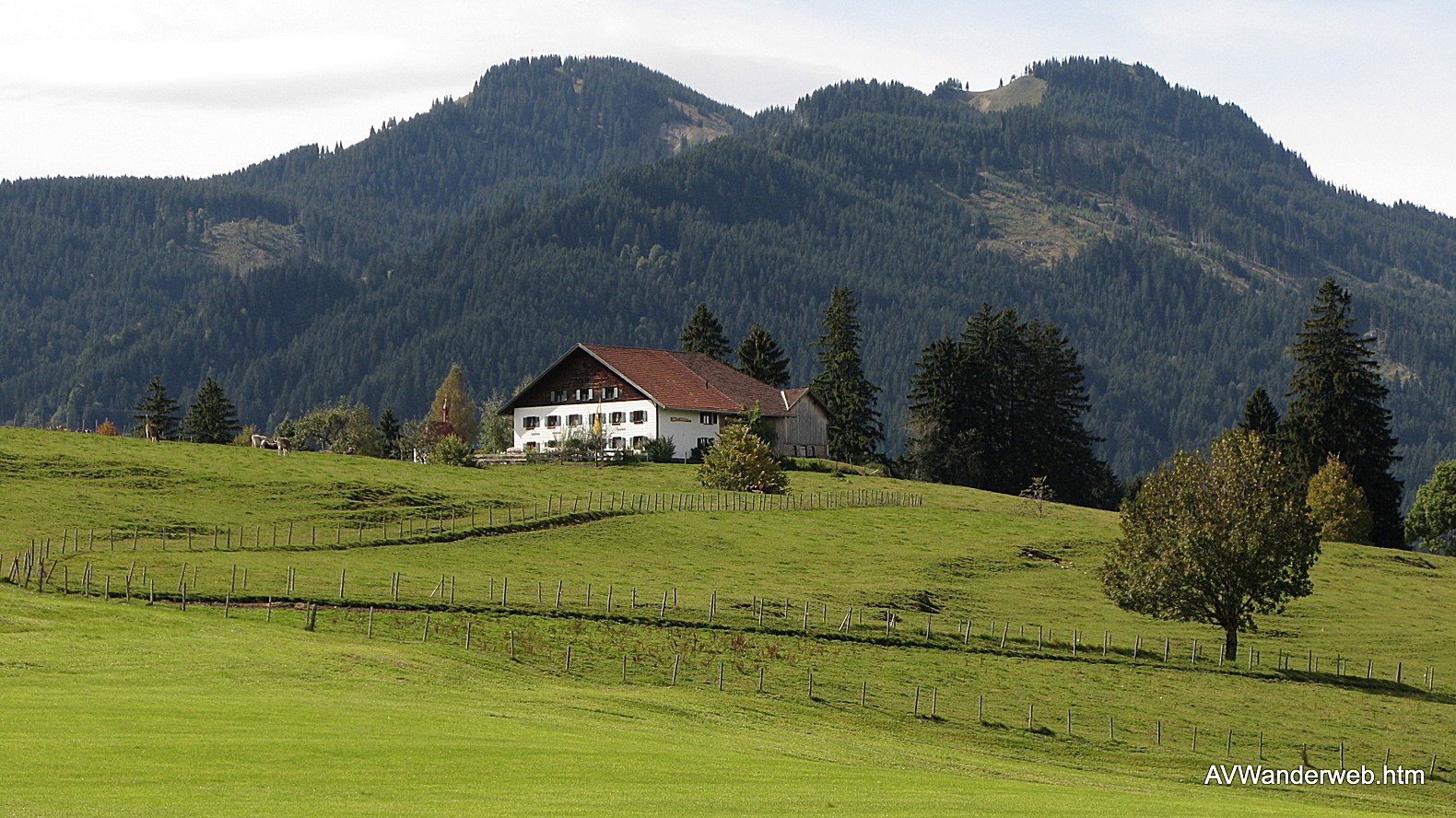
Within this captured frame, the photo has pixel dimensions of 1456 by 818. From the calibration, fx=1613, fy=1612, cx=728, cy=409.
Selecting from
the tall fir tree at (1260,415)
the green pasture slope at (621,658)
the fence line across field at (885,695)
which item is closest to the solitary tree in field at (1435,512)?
the tall fir tree at (1260,415)

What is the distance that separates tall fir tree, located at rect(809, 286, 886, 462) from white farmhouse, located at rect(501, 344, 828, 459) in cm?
198

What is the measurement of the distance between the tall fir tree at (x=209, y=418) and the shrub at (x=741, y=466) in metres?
57.9

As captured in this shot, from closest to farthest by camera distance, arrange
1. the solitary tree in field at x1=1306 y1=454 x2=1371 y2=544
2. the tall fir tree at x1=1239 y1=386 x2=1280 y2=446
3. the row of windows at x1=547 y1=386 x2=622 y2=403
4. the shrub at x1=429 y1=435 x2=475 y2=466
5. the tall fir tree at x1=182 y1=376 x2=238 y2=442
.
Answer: the solitary tree in field at x1=1306 y1=454 x2=1371 y2=544 → the shrub at x1=429 y1=435 x2=475 y2=466 → the tall fir tree at x1=1239 y1=386 x2=1280 y2=446 → the row of windows at x1=547 y1=386 x2=622 y2=403 → the tall fir tree at x1=182 y1=376 x2=238 y2=442

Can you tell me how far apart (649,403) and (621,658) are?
241ft

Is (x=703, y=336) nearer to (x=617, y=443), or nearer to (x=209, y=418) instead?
(x=617, y=443)

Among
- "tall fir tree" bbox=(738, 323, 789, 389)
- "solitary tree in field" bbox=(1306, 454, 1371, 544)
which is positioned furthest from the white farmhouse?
"solitary tree in field" bbox=(1306, 454, 1371, 544)

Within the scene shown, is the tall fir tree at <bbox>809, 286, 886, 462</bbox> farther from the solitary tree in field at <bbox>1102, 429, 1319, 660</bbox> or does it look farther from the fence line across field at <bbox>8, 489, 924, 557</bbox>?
the solitary tree in field at <bbox>1102, 429, 1319, 660</bbox>

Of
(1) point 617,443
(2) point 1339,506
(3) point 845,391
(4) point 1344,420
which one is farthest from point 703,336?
(2) point 1339,506

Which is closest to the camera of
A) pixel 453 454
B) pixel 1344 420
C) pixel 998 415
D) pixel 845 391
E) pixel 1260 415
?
pixel 453 454

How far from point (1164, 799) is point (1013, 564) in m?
51.5

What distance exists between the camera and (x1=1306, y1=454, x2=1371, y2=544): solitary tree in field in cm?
11181

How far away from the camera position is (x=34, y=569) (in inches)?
2596

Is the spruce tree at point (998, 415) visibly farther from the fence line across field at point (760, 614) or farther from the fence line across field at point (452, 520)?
the fence line across field at point (760, 614)

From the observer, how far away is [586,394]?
137250 millimetres
